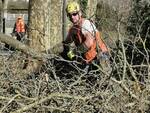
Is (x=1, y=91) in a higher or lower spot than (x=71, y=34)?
lower

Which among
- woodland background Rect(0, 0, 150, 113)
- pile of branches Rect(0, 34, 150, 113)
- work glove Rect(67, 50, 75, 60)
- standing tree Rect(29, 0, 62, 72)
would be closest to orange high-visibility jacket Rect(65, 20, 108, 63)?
work glove Rect(67, 50, 75, 60)

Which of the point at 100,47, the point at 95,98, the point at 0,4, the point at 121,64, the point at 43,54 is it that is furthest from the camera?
the point at 0,4

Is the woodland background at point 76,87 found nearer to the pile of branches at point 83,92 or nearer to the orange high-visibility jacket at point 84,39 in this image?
the pile of branches at point 83,92

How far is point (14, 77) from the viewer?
24.8 feet

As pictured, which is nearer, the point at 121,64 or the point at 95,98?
the point at 95,98

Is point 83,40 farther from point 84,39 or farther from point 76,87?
point 76,87

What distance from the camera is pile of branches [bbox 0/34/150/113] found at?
6.63 meters

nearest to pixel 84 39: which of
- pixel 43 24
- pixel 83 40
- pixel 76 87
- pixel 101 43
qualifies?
pixel 83 40

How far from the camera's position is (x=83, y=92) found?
22.6 feet

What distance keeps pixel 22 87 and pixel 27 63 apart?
3.91 feet

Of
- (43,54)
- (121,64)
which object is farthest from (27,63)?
(121,64)

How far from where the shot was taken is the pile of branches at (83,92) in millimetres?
6629

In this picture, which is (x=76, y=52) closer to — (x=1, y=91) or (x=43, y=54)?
(x=43, y=54)

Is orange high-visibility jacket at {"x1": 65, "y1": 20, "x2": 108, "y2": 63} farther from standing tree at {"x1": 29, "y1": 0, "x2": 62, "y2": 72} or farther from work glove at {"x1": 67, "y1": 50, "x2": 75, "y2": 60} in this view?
standing tree at {"x1": 29, "y1": 0, "x2": 62, "y2": 72}
